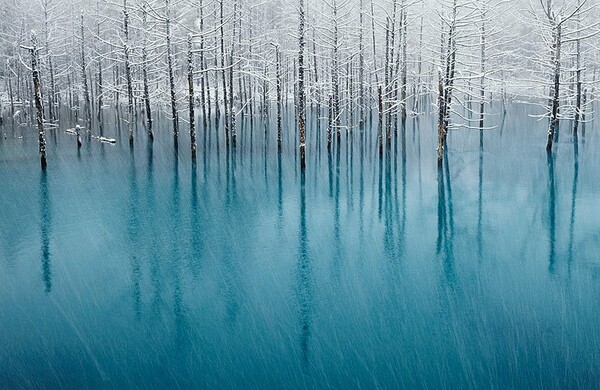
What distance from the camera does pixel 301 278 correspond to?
12.1 metres

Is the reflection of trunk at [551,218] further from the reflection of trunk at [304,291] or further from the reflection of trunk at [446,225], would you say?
the reflection of trunk at [304,291]

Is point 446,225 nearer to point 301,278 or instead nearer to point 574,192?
point 301,278

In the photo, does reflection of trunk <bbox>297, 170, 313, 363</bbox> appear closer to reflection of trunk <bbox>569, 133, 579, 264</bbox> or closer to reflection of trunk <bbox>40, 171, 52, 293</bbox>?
reflection of trunk <bbox>40, 171, 52, 293</bbox>

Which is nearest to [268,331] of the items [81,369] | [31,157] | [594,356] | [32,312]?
[81,369]

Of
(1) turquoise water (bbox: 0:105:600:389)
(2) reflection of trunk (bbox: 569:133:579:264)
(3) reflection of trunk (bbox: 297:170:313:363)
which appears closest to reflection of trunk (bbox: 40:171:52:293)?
(1) turquoise water (bbox: 0:105:600:389)

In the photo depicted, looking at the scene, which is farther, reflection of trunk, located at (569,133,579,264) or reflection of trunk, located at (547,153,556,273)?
reflection of trunk, located at (569,133,579,264)

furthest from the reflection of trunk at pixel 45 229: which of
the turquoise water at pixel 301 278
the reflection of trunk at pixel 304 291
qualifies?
the reflection of trunk at pixel 304 291

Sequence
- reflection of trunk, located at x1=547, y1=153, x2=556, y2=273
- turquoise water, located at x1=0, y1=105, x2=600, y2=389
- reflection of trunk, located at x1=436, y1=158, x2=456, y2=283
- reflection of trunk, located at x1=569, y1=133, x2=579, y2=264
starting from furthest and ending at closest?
reflection of trunk, located at x1=569, y1=133, x2=579, y2=264, reflection of trunk, located at x1=547, y1=153, x2=556, y2=273, reflection of trunk, located at x1=436, y1=158, x2=456, y2=283, turquoise water, located at x1=0, y1=105, x2=600, y2=389

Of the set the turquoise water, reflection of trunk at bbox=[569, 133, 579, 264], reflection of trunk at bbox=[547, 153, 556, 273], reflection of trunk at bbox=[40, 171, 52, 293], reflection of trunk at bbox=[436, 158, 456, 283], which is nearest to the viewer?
the turquoise water

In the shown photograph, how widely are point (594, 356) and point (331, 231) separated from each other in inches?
341

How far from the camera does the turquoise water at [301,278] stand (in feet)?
27.1

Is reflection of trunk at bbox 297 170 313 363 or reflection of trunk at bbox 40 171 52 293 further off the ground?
reflection of trunk at bbox 40 171 52 293

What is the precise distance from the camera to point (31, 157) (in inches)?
1135

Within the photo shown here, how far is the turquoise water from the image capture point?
8.25 meters
